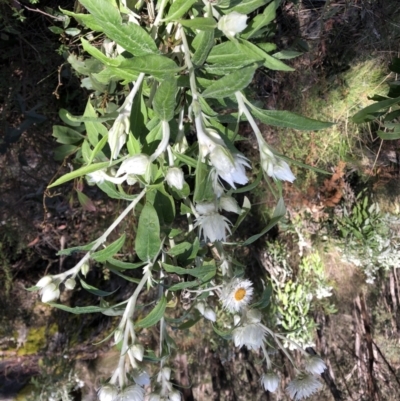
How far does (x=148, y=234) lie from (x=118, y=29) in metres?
0.31

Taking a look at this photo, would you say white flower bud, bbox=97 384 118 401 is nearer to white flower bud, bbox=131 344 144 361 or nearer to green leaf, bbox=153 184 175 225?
white flower bud, bbox=131 344 144 361

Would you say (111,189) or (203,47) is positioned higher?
(203,47)

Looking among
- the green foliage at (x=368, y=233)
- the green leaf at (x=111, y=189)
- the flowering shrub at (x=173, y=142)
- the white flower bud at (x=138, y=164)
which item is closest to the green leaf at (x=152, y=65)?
the flowering shrub at (x=173, y=142)

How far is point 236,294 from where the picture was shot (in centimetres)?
73

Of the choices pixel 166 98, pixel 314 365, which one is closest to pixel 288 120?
pixel 166 98

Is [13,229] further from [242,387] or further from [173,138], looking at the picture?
[242,387]

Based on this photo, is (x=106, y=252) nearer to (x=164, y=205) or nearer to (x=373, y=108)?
(x=164, y=205)

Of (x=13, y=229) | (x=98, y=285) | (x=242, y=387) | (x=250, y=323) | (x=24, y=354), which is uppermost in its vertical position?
(x=250, y=323)

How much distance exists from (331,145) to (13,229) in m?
1.21

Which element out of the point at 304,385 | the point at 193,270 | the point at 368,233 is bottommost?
the point at 368,233

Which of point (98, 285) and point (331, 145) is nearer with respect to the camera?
point (331, 145)

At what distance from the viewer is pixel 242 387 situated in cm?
206

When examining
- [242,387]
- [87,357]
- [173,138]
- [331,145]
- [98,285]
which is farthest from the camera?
[242,387]

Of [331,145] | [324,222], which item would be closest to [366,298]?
[324,222]
